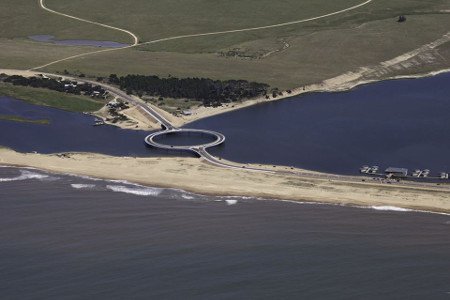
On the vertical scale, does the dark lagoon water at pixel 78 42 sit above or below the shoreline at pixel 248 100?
above

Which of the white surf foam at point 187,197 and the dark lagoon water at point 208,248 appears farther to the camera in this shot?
the white surf foam at point 187,197

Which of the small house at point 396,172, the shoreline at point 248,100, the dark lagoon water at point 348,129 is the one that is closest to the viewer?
the small house at point 396,172

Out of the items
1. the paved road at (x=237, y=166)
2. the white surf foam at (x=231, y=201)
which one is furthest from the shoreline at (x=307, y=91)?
the white surf foam at (x=231, y=201)

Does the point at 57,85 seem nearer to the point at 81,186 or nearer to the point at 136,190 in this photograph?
the point at 81,186

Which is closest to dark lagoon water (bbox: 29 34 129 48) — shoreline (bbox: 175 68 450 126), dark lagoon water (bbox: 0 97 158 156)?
dark lagoon water (bbox: 0 97 158 156)

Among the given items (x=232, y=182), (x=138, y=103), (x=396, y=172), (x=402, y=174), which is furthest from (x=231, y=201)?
(x=138, y=103)

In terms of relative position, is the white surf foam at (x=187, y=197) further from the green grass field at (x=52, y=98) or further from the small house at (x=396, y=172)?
the green grass field at (x=52, y=98)

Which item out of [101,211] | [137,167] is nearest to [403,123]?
[137,167]

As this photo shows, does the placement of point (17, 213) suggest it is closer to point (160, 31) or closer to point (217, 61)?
point (217, 61)
